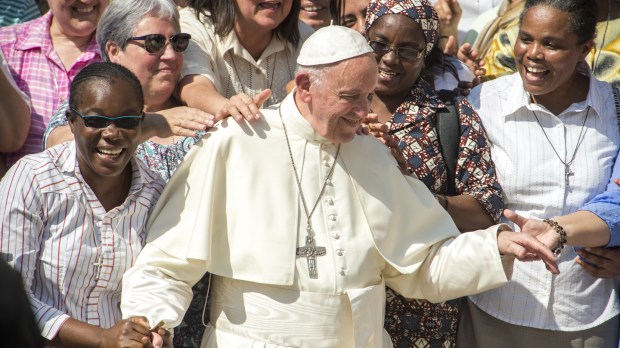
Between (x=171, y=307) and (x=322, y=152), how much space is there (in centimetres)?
99

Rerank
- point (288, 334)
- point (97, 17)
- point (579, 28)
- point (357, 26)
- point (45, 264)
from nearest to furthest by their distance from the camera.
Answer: point (45, 264)
point (288, 334)
point (579, 28)
point (97, 17)
point (357, 26)

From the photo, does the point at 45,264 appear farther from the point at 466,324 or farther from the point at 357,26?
the point at 357,26

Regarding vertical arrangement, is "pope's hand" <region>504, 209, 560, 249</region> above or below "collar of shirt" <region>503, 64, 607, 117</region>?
below

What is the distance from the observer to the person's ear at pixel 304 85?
165 inches

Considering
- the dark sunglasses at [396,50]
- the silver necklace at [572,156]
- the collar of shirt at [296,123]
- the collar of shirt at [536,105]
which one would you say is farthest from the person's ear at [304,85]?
the silver necklace at [572,156]

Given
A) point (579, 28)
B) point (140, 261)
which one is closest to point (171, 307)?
point (140, 261)

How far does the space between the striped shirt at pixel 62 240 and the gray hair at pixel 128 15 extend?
83 cm

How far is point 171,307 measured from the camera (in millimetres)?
3938

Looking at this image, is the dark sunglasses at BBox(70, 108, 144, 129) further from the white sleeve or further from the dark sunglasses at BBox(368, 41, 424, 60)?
the dark sunglasses at BBox(368, 41, 424, 60)

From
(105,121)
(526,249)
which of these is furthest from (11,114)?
(526,249)

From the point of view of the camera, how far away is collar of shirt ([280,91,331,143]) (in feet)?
14.2

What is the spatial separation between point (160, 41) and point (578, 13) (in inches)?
80.3

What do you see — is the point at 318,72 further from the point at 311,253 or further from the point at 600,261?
the point at 600,261

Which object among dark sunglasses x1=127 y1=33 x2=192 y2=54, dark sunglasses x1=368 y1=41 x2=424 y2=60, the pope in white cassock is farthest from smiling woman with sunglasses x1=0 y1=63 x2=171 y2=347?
dark sunglasses x1=368 y1=41 x2=424 y2=60
